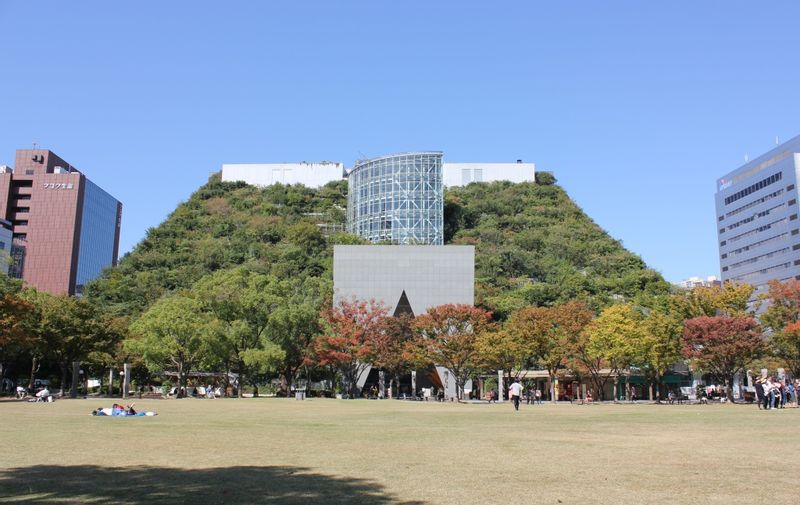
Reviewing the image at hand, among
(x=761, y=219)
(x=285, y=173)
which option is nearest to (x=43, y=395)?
(x=285, y=173)

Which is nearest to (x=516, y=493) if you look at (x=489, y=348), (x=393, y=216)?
(x=489, y=348)

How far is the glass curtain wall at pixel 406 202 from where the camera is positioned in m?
96.1

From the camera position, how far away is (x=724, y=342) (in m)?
40.4

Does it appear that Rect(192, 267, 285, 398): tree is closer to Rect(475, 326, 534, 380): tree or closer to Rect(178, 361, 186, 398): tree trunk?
Rect(178, 361, 186, 398): tree trunk

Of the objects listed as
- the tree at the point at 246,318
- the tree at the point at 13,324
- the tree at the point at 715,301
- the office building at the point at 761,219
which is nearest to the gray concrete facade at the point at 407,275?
the tree at the point at 246,318

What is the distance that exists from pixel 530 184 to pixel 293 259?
46.1 m

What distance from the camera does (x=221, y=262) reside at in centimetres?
8769

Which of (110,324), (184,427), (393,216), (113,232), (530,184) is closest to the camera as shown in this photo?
→ (184,427)

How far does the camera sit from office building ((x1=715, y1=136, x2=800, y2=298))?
106250 mm

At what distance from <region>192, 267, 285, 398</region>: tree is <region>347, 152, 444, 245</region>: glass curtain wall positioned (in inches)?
1690

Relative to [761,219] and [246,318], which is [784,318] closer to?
[246,318]

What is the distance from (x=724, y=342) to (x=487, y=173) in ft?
257

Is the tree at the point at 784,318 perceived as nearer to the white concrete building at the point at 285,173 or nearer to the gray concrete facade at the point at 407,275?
the gray concrete facade at the point at 407,275

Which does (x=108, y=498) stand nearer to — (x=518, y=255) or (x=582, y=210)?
(x=518, y=255)
